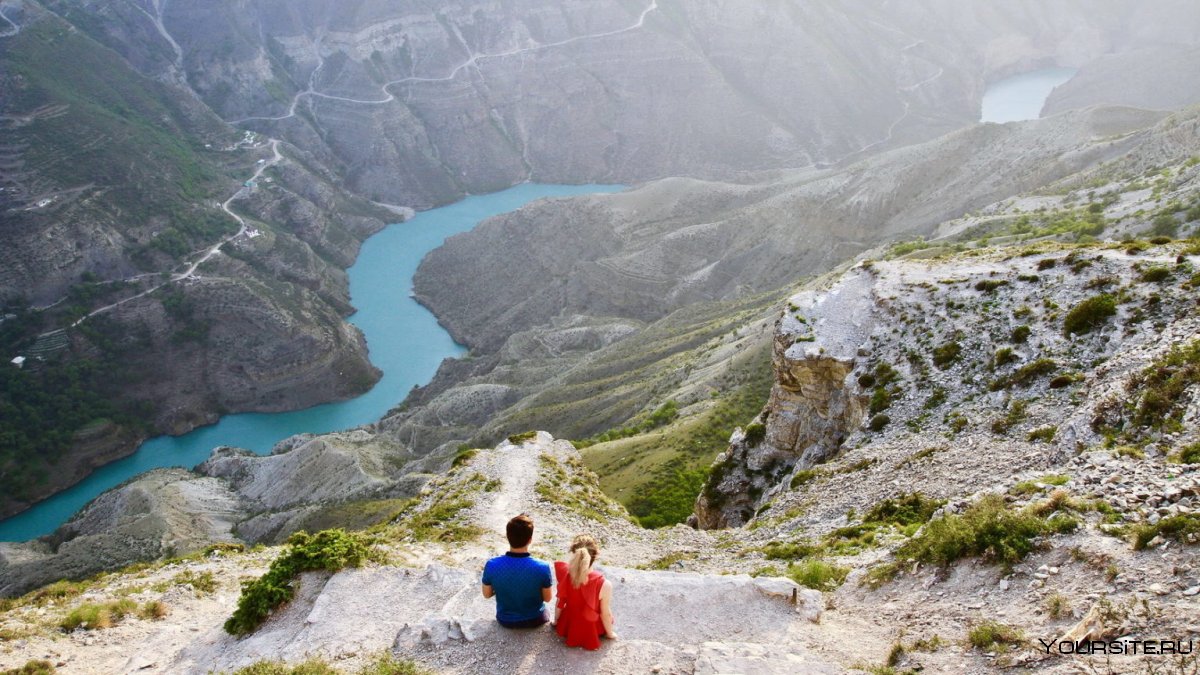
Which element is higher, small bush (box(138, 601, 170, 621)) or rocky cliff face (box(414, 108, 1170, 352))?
rocky cliff face (box(414, 108, 1170, 352))

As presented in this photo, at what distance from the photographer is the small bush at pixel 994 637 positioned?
10578 mm

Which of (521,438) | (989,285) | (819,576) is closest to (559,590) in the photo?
(819,576)

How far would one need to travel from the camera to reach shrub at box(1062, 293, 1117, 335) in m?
21.7

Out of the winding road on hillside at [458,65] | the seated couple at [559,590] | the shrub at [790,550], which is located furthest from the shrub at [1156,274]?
the winding road on hillside at [458,65]

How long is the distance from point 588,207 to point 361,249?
44.0 meters

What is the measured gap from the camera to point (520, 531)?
11367mm

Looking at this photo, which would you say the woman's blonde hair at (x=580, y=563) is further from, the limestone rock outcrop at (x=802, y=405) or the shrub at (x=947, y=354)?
the shrub at (x=947, y=354)

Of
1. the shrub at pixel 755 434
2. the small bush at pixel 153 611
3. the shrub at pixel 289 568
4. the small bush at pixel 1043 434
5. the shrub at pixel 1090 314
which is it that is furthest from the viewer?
the shrub at pixel 755 434

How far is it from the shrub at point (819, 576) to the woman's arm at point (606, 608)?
581 centimetres

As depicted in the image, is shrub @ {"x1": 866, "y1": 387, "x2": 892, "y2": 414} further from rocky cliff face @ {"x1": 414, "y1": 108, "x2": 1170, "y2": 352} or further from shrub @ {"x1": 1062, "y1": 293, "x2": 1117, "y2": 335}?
rocky cliff face @ {"x1": 414, "y1": 108, "x2": 1170, "y2": 352}

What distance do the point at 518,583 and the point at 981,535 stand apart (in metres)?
8.45

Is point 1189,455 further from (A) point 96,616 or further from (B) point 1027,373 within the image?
(A) point 96,616

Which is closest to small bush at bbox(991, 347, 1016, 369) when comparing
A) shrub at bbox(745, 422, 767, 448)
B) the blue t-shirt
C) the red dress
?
shrub at bbox(745, 422, 767, 448)

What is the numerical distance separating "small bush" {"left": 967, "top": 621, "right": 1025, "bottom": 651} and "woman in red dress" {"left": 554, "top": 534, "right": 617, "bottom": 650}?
5.62m
